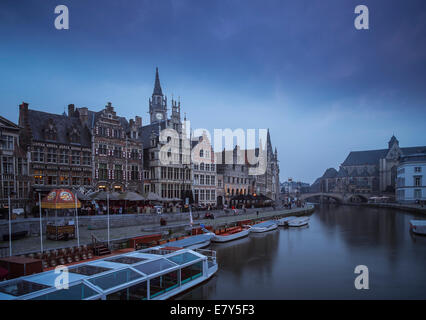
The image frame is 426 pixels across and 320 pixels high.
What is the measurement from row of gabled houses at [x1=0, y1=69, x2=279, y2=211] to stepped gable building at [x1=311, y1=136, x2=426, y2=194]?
93.7 m

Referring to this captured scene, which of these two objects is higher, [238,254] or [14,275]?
[14,275]

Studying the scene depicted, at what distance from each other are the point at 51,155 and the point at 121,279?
25391 millimetres

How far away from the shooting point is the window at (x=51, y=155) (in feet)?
107

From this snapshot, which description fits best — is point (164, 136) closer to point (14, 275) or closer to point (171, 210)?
point (171, 210)

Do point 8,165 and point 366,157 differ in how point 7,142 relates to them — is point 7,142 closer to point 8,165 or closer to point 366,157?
point 8,165

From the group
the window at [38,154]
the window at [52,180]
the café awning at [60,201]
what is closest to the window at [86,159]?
the window at [52,180]

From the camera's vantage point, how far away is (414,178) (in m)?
82.4

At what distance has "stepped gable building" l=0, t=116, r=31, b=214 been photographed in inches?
1109

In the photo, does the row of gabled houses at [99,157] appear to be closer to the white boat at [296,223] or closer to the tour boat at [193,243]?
the white boat at [296,223]

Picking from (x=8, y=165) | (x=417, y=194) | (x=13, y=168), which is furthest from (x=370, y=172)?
(x=8, y=165)

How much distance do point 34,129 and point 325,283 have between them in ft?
99.8
